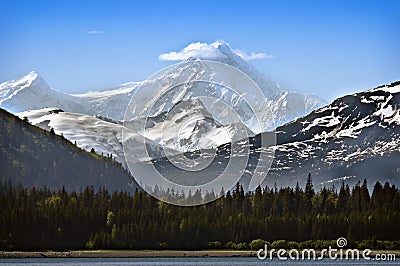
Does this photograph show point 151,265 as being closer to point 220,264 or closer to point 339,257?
point 220,264

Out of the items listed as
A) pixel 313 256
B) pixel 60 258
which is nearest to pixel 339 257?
pixel 313 256

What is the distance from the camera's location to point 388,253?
197375 mm

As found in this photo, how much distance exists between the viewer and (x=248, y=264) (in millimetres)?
156500

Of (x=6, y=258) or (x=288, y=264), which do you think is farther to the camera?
(x=6, y=258)

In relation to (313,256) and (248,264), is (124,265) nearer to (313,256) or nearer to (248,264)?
(248,264)

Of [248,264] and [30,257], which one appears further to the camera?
[30,257]

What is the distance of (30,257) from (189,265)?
53.8 metres

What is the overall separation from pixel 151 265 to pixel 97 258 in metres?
43.4

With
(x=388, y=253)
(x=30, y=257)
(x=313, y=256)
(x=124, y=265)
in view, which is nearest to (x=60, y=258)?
(x=30, y=257)

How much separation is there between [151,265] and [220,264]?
1174cm

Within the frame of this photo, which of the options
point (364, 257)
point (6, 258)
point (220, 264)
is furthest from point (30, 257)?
point (364, 257)

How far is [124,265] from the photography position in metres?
162

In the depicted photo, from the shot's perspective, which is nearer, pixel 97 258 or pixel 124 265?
pixel 124 265

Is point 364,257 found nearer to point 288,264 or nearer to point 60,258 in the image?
point 288,264
